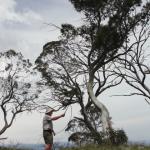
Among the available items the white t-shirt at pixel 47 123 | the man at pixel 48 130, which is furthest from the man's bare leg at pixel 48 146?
the white t-shirt at pixel 47 123

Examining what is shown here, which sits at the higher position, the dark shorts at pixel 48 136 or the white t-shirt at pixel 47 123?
the white t-shirt at pixel 47 123

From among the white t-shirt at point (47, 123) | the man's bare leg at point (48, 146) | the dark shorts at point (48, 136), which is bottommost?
the man's bare leg at point (48, 146)

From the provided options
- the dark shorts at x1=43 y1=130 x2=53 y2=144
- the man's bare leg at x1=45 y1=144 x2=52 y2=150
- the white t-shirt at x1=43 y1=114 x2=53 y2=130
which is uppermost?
the white t-shirt at x1=43 y1=114 x2=53 y2=130

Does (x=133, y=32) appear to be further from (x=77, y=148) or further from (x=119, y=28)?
(x=77, y=148)

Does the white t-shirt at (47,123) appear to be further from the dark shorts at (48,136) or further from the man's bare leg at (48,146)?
the man's bare leg at (48,146)

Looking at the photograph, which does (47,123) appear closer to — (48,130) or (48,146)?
(48,130)

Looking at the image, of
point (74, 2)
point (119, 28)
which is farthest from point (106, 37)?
point (74, 2)

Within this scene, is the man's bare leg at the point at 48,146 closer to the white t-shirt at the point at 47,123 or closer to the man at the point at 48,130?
the man at the point at 48,130

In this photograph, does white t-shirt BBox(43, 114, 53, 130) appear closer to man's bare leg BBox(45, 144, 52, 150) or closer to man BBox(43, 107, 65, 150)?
man BBox(43, 107, 65, 150)

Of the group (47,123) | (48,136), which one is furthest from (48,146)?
(47,123)

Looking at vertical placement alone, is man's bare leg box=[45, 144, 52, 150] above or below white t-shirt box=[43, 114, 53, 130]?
below

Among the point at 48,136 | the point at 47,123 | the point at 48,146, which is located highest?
the point at 47,123

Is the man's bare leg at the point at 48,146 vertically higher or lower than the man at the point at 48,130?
lower

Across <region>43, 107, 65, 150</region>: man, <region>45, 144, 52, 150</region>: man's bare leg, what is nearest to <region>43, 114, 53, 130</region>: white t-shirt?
<region>43, 107, 65, 150</region>: man
